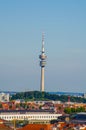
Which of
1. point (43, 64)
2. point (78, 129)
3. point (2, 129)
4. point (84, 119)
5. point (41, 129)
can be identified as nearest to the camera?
point (2, 129)

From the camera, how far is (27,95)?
5458 inches

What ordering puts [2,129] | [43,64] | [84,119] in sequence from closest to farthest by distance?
1. [2,129]
2. [84,119]
3. [43,64]

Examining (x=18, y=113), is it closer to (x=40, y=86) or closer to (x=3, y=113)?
(x=3, y=113)

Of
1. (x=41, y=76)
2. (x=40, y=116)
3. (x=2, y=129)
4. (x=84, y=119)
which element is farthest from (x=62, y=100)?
(x=2, y=129)

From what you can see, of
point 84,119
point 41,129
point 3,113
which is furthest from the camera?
point 3,113

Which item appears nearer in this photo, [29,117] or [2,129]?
[2,129]

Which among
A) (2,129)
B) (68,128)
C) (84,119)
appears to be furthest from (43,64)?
(2,129)

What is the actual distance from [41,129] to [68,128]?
5.17 m

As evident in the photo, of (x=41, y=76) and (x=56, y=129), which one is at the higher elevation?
(x=41, y=76)

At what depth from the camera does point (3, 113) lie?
273ft

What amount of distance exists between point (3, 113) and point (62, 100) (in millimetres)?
52639

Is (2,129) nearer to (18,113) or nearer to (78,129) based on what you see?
(78,129)

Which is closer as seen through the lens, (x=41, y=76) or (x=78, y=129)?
(x=78, y=129)

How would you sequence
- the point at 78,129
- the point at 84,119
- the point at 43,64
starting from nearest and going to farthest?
the point at 78,129 < the point at 84,119 < the point at 43,64
